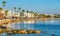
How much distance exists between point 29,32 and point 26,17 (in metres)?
20.0

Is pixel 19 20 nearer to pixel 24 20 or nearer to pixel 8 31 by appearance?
pixel 24 20

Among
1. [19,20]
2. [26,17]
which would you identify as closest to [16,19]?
[19,20]

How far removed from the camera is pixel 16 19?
3906 centimetres

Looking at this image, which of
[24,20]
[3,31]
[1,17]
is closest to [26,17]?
[24,20]

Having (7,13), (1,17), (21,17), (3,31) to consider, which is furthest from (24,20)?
(3,31)

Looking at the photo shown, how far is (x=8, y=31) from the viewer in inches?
896

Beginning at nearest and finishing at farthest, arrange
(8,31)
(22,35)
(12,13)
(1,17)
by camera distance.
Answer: (22,35) → (8,31) → (1,17) → (12,13)

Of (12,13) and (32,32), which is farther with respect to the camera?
(12,13)

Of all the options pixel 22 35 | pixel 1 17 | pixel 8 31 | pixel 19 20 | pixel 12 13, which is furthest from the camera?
pixel 12 13

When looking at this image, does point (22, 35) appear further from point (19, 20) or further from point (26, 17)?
point (26, 17)

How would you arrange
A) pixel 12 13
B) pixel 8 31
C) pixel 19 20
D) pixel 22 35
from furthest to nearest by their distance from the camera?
pixel 12 13 < pixel 19 20 < pixel 8 31 < pixel 22 35

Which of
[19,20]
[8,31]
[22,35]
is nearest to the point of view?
[22,35]

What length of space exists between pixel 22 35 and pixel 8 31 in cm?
195

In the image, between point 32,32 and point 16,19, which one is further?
point 16,19
